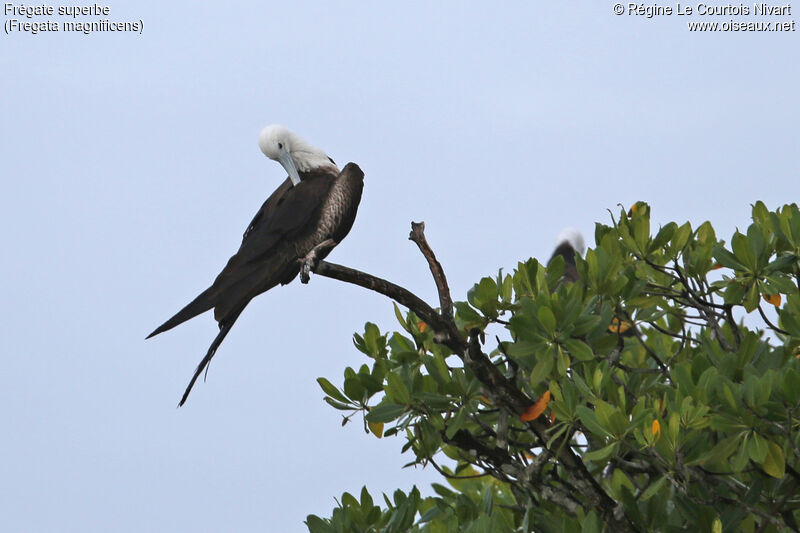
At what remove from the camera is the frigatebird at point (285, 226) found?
4.73m

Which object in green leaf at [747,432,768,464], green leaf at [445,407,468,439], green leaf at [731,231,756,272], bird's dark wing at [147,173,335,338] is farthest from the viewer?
bird's dark wing at [147,173,335,338]

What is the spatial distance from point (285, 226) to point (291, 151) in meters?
0.91

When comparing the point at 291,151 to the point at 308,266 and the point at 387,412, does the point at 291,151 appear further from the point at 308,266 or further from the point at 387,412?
the point at 387,412

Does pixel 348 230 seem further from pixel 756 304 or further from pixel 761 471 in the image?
pixel 761 471

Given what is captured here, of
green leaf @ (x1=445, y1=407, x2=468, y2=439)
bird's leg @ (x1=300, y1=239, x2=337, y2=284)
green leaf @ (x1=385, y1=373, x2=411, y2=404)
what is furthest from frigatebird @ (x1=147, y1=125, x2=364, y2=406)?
green leaf @ (x1=445, y1=407, x2=468, y2=439)

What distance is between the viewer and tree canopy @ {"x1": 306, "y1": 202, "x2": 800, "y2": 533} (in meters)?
3.01

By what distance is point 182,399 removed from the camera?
4.23 m

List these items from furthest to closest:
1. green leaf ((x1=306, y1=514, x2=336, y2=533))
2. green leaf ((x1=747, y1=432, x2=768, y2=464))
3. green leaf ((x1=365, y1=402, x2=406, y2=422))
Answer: green leaf ((x1=306, y1=514, x2=336, y2=533)), green leaf ((x1=365, y1=402, x2=406, y2=422)), green leaf ((x1=747, y1=432, x2=768, y2=464))

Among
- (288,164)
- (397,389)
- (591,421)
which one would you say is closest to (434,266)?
(397,389)

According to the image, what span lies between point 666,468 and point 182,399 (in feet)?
7.15

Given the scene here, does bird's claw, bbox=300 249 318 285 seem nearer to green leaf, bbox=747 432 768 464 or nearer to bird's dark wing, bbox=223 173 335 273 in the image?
bird's dark wing, bbox=223 173 335 273

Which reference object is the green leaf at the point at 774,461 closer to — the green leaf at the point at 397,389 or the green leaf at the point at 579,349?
the green leaf at the point at 579,349

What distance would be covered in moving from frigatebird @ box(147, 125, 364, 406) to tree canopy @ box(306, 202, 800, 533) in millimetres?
1099

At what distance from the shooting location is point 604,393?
3350 mm
